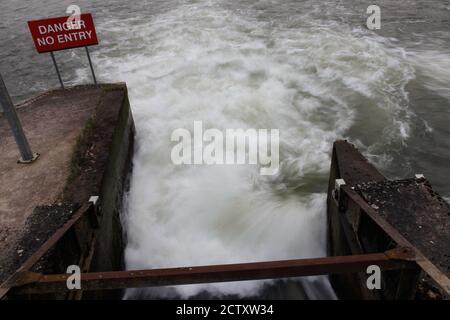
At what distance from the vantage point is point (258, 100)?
9.96m

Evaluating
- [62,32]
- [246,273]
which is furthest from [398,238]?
[62,32]

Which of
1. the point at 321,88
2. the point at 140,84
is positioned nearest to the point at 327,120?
the point at 321,88

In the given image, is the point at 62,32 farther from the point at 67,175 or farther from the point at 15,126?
the point at 67,175

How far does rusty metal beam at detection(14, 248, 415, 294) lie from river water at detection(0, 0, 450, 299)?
102 inches

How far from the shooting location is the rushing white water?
6207mm

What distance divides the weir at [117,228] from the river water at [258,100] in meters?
0.93

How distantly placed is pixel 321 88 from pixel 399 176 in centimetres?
395

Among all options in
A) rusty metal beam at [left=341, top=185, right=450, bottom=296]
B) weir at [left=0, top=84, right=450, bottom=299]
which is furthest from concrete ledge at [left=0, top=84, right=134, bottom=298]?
rusty metal beam at [left=341, top=185, right=450, bottom=296]

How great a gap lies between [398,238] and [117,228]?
13.7ft

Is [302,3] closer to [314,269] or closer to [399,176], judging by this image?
[399,176]

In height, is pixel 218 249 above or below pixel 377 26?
below

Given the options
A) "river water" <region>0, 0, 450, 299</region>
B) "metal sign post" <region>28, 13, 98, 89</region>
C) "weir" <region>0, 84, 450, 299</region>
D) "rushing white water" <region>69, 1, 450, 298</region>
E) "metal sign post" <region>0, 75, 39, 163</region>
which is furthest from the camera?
"metal sign post" <region>28, 13, 98, 89</region>

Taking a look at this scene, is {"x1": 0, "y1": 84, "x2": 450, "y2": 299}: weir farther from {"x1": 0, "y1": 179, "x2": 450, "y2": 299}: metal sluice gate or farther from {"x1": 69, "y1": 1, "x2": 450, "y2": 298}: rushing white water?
{"x1": 69, "y1": 1, "x2": 450, "y2": 298}: rushing white water

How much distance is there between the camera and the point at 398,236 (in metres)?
3.56
